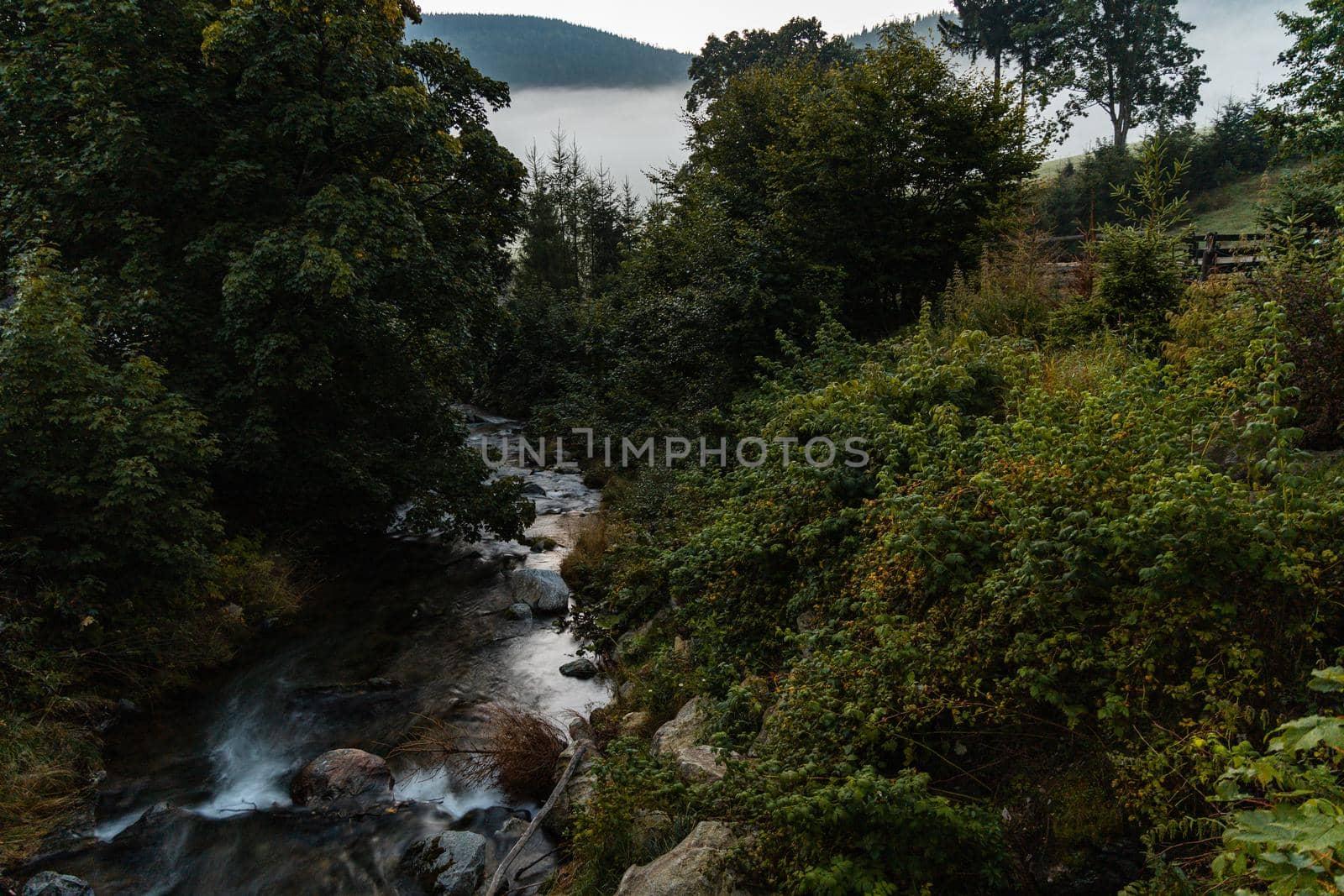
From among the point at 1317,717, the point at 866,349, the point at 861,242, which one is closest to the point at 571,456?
the point at 861,242

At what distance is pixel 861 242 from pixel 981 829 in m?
11.5

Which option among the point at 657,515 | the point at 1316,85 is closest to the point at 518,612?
the point at 657,515

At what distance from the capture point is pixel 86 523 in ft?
24.6

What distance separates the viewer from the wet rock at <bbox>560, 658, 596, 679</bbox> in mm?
9203

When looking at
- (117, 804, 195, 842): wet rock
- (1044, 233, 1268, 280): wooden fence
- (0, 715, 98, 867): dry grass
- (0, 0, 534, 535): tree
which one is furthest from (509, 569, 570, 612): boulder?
(1044, 233, 1268, 280): wooden fence

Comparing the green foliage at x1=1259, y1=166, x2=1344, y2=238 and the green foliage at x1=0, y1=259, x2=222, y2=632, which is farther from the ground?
the green foliage at x1=1259, y1=166, x2=1344, y2=238

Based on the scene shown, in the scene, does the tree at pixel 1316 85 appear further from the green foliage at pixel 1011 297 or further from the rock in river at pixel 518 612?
the rock in river at pixel 518 612

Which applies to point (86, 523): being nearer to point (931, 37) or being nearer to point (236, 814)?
point (236, 814)

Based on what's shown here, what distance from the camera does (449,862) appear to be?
604cm

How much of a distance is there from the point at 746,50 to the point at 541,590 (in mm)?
39529

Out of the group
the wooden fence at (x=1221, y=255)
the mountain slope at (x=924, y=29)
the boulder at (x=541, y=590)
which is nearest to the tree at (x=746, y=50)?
the mountain slope at (x=924, y=29)

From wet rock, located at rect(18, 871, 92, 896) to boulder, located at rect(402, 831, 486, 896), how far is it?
7.43 ft

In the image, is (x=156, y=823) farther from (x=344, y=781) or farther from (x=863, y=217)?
(x=863, y=217)

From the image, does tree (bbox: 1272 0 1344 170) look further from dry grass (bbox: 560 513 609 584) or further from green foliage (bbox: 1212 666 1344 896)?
green foliage (bbox: 1212 666 1344 896)
